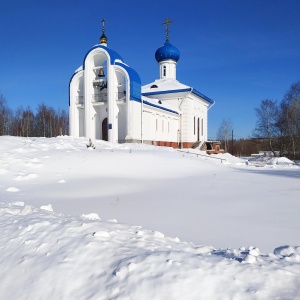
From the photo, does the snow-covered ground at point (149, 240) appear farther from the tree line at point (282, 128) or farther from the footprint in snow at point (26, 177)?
the tree line at point (282, 128)

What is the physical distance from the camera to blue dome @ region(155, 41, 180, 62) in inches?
1098

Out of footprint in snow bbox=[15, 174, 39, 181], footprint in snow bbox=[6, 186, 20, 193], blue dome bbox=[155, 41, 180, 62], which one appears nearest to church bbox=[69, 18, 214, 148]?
blue dome bbox=[155, 41, 180, 62]

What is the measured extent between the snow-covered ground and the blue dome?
22.7 meters

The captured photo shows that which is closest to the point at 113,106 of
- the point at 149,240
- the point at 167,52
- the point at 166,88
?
the point at 166,88

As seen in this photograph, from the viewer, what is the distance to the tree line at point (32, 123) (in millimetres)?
42344

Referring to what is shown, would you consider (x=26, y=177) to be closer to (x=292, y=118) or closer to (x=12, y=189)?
(x=12, y=189)

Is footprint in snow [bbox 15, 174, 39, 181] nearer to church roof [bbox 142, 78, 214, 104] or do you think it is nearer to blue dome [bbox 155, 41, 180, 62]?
church roof [bbox 142, 78, 214, 104]

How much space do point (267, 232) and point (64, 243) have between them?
2.54m

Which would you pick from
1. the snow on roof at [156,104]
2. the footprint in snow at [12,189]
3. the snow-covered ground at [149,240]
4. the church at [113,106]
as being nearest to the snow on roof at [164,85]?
the church at [113,106]

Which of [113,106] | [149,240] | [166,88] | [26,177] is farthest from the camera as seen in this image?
[166,88]

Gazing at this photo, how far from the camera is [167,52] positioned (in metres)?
27.9

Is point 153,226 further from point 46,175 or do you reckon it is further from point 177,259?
point 46,175

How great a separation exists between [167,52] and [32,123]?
29204 millimetres

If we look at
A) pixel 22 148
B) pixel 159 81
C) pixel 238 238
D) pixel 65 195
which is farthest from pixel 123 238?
pixel 159 81
